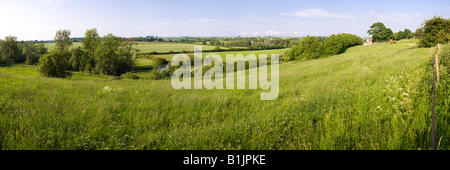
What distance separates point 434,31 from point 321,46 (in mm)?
39432

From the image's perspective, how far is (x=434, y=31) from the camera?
90.0 ft

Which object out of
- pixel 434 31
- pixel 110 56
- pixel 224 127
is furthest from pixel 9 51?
pixel 434 31

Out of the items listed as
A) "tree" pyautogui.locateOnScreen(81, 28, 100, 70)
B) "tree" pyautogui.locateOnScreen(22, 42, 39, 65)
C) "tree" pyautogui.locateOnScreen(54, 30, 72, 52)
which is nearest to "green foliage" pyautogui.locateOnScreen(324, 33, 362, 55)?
"tree" pyautogui.locateOnScreen(81, 28, 100, 70)

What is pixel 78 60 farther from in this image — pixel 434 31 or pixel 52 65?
pixel 434 31

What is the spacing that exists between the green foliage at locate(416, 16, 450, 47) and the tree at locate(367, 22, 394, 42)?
155 feet

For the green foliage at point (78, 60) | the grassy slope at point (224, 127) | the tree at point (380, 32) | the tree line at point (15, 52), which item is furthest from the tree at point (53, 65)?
the tree at point (380, 32)

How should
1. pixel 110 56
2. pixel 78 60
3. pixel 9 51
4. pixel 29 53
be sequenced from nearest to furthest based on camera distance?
pixel 110 56 < pixel 78 60 < pixel 9 51 < pixel 29 53

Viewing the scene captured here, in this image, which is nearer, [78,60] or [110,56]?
[110,56]

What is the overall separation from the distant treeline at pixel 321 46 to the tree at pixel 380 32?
18.5 feet

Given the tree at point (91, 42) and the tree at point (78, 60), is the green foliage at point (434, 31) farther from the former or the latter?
the tree at point (78, 60)

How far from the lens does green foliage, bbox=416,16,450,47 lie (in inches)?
1014

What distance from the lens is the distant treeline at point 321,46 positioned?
62.0 m

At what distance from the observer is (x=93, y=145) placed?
11.6 feet
